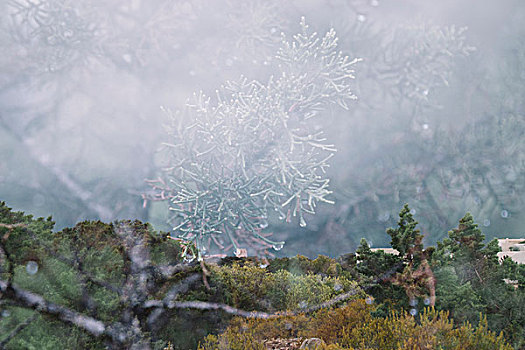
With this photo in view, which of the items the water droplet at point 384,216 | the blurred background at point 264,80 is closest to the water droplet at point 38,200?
the blurred background at point 264,80

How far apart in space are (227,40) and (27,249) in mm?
854

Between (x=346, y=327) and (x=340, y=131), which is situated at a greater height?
(x=340, y=131)

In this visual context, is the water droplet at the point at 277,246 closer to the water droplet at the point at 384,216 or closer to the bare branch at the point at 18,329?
the water droplet at the point at 384,216

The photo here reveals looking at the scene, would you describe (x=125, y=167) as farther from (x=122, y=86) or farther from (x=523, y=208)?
(x=523, y=208)

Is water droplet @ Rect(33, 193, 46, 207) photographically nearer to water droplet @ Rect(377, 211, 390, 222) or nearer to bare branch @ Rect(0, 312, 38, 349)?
bare branch @ Rect(0, 312, 38, 349)

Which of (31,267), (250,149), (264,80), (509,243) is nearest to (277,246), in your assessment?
(250,149)

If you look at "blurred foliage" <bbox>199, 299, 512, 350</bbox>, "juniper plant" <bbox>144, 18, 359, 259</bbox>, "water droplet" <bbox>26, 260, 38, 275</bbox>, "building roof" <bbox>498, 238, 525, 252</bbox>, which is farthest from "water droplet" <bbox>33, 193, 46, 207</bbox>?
"building roof" <bbox>498, 238, 525, 252</bbox>

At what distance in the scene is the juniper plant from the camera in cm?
119

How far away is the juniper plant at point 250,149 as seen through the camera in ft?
3.90

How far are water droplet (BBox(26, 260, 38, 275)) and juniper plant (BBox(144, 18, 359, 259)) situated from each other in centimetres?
40

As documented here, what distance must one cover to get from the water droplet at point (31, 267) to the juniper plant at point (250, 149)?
1.33 ft

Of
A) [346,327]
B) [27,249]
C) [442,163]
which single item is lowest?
[346,327]

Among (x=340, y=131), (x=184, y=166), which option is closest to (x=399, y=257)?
(x=340, y=131)

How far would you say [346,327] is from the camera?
→ 96 centimetres
